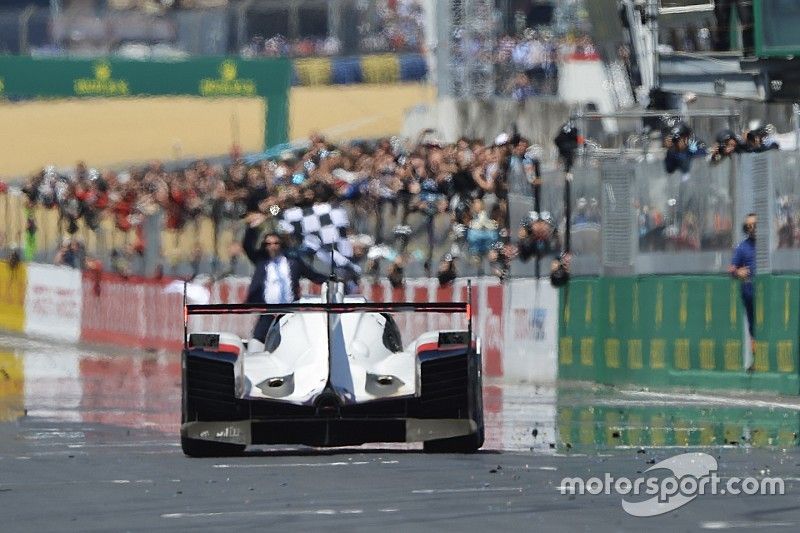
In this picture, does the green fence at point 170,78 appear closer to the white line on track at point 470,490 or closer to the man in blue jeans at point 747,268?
the man in blue jeans at point 747,268

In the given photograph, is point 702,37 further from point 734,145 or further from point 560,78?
point 560,78

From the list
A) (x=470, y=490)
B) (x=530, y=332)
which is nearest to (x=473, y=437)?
(x=470, y=490)

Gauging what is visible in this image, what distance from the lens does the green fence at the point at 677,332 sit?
21.1 meters

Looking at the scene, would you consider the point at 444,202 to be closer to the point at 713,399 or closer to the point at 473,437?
the point at 713,399

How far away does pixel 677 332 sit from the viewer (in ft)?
73.1

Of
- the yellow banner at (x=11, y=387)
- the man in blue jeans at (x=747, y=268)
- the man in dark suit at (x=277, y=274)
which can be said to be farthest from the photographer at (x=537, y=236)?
the man in dark suit at (x=277, y=274)

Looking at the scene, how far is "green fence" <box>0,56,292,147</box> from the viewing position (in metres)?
50.8

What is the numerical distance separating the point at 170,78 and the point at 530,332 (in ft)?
92.0

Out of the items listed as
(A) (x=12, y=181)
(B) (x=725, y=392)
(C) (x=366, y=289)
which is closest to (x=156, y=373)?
(C) (x=366, y=289)

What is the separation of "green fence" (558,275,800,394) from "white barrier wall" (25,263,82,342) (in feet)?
43.1

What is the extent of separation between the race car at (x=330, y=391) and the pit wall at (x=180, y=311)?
9.49 meters

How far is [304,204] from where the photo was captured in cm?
2555

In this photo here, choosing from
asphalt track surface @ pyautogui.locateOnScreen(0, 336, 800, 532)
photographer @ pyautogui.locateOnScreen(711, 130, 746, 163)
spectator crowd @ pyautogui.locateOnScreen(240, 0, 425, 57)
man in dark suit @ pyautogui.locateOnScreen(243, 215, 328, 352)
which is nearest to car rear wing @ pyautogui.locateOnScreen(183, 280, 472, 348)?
asphalt track surface @ pyautogui.locateOnScreen(0, 336, 800, 532)

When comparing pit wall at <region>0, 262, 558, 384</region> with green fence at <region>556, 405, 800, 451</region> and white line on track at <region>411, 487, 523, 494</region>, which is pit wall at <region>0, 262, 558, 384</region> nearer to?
green fence at <region>556, 405, 800, 451</region>
